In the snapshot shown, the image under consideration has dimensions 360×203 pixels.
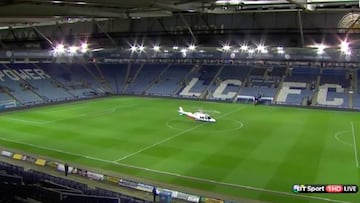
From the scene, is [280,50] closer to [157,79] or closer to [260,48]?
[260,48]

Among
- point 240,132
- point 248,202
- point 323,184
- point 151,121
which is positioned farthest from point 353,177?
point 151,121

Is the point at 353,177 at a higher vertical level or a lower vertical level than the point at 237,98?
lower

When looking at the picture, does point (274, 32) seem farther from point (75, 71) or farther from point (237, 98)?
point (75, 71)

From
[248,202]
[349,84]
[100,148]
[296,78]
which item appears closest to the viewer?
[248,202]

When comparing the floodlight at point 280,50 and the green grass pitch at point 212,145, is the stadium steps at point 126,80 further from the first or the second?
the floodlight at point 280,50

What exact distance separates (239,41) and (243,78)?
20.5 ft

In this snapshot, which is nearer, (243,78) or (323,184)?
(323,184)

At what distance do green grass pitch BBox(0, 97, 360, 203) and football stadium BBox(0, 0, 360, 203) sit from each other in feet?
0.39

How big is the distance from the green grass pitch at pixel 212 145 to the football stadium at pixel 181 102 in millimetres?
120

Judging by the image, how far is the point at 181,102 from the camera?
46.0m

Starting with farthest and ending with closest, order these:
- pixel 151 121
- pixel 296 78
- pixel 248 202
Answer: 1. pixel 296 78
2. pixel 151 121
3. pixel 248 202

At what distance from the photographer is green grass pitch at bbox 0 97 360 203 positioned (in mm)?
18062

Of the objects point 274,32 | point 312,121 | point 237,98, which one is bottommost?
point 312,121

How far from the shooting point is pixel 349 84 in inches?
1757
